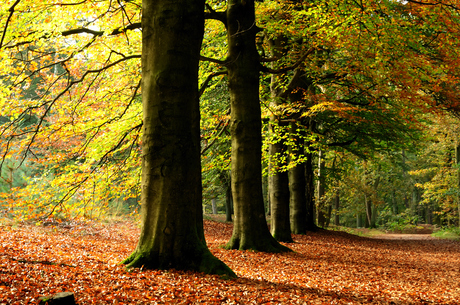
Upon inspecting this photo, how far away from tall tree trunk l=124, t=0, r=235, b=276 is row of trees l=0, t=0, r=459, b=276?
2 cm

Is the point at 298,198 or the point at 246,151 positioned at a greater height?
the point at 246,151

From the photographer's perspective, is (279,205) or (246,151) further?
(279,205)

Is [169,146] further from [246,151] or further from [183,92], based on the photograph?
[246,151]

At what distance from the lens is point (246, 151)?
8.49 m

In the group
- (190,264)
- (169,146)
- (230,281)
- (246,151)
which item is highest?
(246,151)

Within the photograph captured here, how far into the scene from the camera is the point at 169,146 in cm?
492

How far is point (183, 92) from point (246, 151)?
3.72 m

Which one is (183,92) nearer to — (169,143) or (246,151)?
(169,143)

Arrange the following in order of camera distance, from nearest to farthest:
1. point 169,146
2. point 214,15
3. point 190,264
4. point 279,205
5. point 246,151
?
point 169,146 < point 190,264 < point 246,151 < point 214,15 < point 279,205

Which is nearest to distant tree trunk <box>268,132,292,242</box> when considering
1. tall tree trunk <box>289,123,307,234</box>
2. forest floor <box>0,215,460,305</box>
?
forest floor <box>0,215,460,305</box>

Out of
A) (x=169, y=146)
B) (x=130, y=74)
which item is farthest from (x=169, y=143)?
(x=130, y=74)

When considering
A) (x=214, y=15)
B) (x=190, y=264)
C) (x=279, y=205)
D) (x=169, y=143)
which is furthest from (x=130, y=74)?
(x=190, y=264)

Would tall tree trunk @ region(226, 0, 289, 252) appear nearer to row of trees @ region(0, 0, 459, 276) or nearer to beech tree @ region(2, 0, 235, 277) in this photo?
A: row of trees @ region(0, 0, 459, 276)

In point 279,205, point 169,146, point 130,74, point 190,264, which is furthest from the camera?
point 279,205
